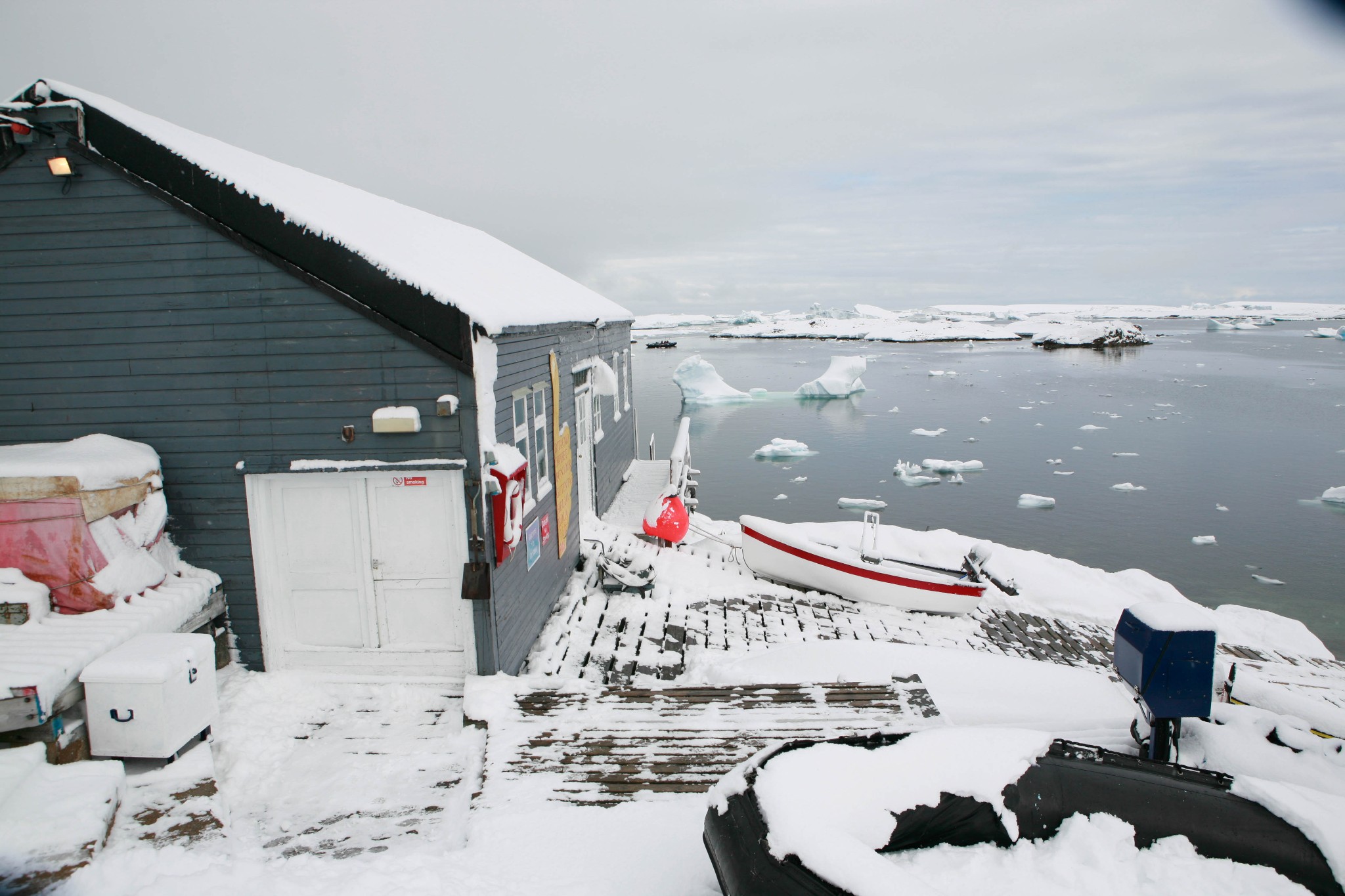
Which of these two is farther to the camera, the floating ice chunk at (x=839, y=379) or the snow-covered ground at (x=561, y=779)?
the floating ice chunk at (x=839, y=379)

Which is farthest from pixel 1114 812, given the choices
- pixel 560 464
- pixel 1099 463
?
pixel 1099 463

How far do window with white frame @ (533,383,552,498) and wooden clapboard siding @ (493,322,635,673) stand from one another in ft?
0.36

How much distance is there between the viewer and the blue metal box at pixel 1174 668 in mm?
4961

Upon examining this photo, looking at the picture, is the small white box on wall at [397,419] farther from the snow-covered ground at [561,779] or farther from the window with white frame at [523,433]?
the snow-covered ground at [561,779]

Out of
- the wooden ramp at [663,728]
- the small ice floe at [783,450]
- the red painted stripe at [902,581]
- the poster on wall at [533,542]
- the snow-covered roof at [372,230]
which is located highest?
the snow-covered roof at [372,230]

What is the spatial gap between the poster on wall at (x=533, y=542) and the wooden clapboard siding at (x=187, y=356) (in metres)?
1.26

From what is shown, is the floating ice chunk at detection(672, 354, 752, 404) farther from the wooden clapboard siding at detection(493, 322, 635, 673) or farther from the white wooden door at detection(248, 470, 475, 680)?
the white wooden door at detection(248, 470, 475, 680)

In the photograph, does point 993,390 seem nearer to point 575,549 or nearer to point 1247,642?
point 1247,642

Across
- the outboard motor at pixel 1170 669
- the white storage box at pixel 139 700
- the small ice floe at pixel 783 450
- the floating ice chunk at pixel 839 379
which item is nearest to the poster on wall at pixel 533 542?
the white storage box at pixel 139 700

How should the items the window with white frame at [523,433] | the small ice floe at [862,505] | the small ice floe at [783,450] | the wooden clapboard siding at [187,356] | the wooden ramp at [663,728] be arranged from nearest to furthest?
the wooden ramp at [663,728] < the wooden clapboard siding at [187,356] < the window with white frame at [523,433] < the small ice floe at [862,505] < the small ice floe at [783,450]

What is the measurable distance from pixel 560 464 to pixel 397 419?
320cm

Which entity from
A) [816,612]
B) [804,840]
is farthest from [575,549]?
[804,840]

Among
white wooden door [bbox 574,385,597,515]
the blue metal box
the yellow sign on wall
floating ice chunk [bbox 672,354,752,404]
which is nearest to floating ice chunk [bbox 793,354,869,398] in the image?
floating ice chunk [bbox 672,354,752,404]

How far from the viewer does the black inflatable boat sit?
146 inches
